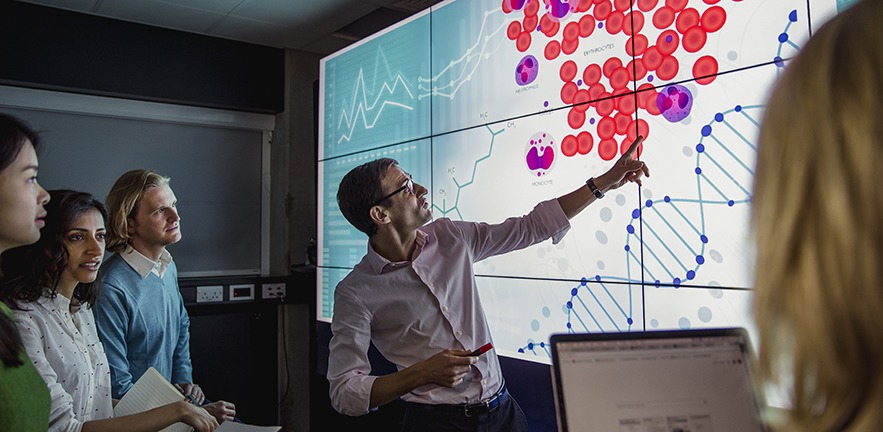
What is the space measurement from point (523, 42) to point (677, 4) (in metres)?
0.64

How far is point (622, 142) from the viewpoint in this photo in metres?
1.93

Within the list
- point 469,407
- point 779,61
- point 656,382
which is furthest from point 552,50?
point 656,382

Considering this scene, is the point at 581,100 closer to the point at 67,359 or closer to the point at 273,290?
the point at 67,359

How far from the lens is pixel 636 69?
190 cm

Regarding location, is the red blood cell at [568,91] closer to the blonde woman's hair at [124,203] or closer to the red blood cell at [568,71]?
the red blood cell at [568,71]

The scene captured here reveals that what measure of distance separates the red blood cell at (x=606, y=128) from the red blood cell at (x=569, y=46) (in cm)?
30

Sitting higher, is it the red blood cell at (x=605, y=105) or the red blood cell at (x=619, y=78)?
the red blood cell at (x=619, y=78)

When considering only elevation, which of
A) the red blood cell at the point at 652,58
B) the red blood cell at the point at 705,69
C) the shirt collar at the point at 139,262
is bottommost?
the shirt collar at the point at 139,262

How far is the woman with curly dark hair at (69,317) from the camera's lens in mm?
1480

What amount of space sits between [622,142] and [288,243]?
8.94 feet

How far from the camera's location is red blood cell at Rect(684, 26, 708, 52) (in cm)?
172

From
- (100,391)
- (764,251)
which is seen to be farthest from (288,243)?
(764,251)

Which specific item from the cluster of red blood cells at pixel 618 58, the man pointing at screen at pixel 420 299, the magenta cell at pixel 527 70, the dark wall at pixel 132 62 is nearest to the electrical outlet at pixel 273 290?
the dark wall at pixel 132 62

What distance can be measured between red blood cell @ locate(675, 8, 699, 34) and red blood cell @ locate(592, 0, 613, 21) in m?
0.27
